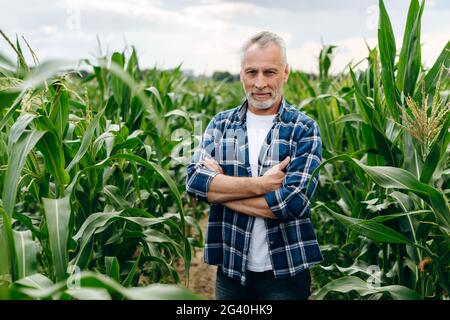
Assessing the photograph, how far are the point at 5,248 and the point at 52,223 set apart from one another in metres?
0.20

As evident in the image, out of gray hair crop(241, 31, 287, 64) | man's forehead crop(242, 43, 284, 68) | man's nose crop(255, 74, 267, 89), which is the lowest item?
man's nose crop(255, 74, 267, 89)

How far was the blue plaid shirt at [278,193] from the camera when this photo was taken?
2.07 meters

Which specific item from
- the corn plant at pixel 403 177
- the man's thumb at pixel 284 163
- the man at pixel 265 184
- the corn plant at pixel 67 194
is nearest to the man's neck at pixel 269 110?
the man at pixel 265 184

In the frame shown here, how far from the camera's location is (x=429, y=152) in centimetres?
192

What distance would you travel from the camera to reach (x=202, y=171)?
7.19 ft

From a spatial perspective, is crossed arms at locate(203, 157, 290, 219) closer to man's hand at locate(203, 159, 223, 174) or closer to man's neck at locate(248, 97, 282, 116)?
man's hand at locate(203, 159, 223, 174)

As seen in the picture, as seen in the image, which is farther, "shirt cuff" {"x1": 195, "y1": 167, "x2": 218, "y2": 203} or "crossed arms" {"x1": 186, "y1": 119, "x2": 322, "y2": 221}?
"shirt cuff" {"x1": 195, "y1": 167, "x2": 218, "y2": 203}

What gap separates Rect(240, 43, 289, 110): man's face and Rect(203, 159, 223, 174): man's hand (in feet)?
0.95

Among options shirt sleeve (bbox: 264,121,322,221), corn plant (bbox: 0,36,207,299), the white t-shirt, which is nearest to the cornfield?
corn plant (bbox: 0,36,207,299)

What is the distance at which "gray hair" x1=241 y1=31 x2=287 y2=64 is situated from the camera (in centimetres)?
212
